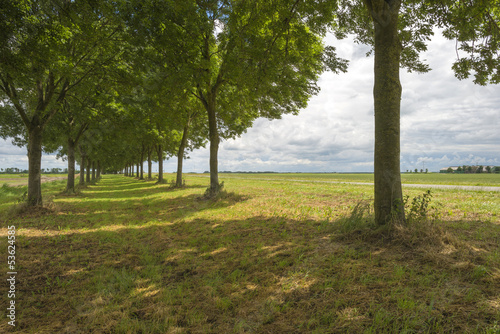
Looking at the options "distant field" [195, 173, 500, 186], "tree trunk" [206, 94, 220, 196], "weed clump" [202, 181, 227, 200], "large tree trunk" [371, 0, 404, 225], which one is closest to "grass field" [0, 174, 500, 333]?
"large tree trunk" [371, 0, 404, 225]

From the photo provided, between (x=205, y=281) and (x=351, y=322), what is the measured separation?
2583 mm

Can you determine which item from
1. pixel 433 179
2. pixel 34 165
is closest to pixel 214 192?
pixel 34 165

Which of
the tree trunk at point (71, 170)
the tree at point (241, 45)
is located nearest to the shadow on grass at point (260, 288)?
the tree at point (241, 45)

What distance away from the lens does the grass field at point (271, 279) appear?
Result: 305 centimetres

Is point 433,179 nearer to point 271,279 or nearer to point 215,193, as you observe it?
point 215,193

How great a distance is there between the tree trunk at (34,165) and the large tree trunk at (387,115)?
14641mm

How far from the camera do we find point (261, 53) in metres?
8.38

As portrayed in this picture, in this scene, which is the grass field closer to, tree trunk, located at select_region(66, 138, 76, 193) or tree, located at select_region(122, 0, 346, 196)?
tree, located at select_region(122, 0, 346, 196)

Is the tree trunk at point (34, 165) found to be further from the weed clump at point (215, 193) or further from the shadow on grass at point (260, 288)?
the weed clump at point (215, 193)

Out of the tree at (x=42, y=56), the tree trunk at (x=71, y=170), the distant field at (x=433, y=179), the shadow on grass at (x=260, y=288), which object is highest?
the tree at (x=42, y=56)

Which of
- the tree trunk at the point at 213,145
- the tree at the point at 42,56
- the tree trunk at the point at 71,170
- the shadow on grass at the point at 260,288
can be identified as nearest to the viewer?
the shadow on grass at the point at 260,288

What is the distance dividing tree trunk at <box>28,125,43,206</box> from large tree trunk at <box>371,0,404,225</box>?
14.6 meters

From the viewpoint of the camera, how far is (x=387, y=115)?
5520 mm

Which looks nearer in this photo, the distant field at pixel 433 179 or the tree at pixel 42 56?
the tree at pixel 42 56
